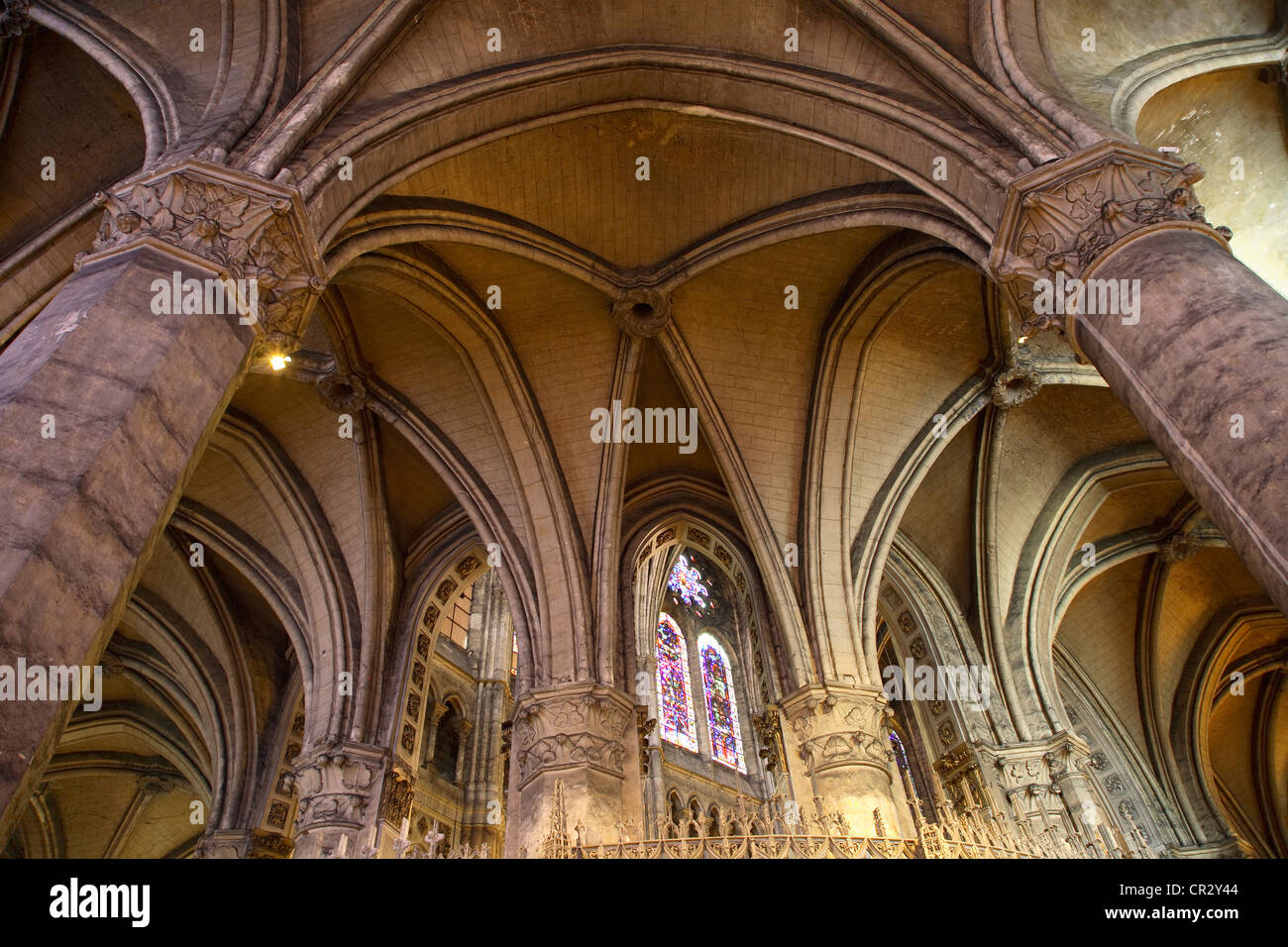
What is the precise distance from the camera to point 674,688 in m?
18.0

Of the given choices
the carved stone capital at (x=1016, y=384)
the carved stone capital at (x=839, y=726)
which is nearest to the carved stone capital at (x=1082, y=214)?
the carved stone capital at (x=839, y=726)

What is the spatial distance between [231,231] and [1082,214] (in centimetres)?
535

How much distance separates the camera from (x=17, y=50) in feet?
28.7

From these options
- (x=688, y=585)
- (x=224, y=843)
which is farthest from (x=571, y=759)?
(x=688, y=585)

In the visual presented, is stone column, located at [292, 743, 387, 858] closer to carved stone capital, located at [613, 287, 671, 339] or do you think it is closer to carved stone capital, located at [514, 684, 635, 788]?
carved stone capital, located at [514, 684, 635, 788]

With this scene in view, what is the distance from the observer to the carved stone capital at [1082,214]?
570cm

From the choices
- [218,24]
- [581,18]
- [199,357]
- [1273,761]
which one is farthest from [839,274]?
[1273,761]

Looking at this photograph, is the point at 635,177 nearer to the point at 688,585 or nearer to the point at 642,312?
the point at 642,312

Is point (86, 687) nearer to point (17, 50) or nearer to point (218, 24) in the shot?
point (218, 24)

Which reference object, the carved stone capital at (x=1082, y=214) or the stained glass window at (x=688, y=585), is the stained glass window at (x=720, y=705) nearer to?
the stained glass window at (x=688, y=585)

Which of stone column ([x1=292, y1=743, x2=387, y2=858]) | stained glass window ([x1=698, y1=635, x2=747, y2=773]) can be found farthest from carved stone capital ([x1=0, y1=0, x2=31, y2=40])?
stained glass window ([x1=698, y1=635, x2=747, y2=773])

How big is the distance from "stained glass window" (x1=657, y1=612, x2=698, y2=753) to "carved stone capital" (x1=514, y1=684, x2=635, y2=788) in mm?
7287

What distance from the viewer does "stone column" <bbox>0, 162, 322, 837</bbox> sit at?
142 inches

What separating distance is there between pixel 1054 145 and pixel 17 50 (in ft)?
30.3
